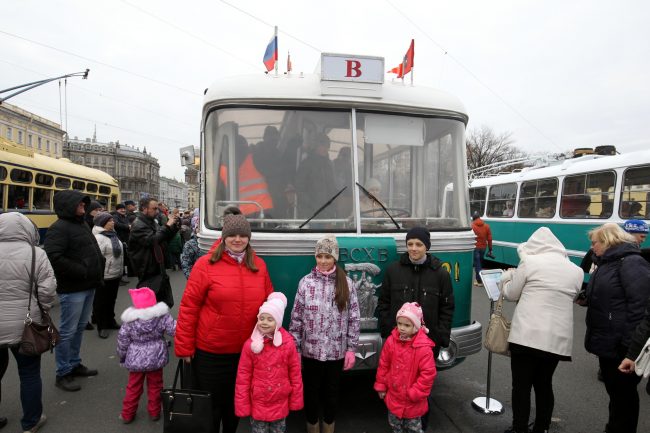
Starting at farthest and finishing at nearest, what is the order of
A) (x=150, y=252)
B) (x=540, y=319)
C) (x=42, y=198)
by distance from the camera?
(x=42, y=198)
(x=150, y=252)
(x=540, y=319)

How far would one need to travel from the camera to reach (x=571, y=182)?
9.10 metres

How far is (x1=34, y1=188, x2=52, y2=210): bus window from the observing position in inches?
433

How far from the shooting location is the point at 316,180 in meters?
3.47

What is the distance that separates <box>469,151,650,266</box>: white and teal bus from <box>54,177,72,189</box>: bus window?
1295 centimetres

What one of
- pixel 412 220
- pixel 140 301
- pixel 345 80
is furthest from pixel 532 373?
pixel 140 301

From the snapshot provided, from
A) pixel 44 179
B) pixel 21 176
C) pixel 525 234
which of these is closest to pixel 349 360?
pixel 525 234

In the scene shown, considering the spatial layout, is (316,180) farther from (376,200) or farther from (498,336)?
(498,336)

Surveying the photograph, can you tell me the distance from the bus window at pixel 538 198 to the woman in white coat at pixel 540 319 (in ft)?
24.3

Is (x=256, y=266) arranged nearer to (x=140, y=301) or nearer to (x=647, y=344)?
(x=140, y=301)

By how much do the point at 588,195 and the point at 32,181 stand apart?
13.5 metres

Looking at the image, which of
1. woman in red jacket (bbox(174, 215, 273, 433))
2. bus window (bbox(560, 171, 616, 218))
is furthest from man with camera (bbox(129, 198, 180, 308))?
bus window (bbox(560, 171, 616, 218))

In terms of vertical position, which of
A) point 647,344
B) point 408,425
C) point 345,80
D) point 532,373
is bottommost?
point 408,425

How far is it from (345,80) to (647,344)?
284cm

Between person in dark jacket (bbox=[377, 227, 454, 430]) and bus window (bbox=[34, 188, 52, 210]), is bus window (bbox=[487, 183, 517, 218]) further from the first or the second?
bus window (bbox=[34, 188, 52, 210])
